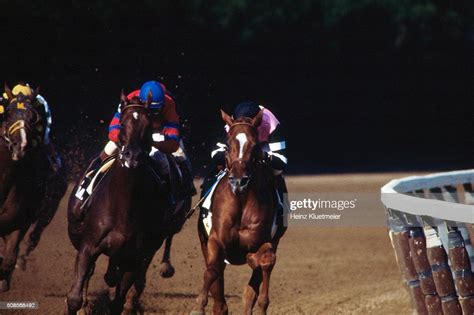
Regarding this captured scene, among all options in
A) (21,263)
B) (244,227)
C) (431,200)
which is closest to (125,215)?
(244,227)

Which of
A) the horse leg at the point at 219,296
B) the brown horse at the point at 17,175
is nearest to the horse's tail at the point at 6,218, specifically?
the brown horse at the point at 17,175

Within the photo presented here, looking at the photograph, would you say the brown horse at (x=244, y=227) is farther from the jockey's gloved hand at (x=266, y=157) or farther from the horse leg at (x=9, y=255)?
the horse leg at (x=9, y=255)

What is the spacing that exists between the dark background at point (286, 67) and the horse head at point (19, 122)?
4162 mm

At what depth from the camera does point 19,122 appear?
7.93 m

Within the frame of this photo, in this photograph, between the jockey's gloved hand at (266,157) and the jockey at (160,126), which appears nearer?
the jockey's gloved hand at (266,157)

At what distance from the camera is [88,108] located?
16438 millimetres

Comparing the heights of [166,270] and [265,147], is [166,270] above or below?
below

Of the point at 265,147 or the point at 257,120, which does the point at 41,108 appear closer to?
the point at 265,147

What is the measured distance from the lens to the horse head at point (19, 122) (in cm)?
785

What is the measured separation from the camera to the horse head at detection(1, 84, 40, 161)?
25.8 ft

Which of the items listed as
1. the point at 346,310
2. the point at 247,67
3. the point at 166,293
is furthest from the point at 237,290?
the point at 247,67

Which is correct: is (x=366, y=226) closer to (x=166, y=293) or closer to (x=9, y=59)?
(x=166, y=293)

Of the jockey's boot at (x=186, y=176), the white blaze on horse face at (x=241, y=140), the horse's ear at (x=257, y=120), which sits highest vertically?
the jockey's boot at (x=186, y=176)

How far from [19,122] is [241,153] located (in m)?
2.23
